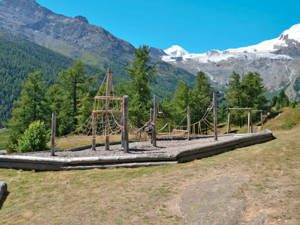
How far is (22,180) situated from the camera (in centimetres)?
1129

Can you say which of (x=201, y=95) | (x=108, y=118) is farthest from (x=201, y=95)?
(x=108, y=118)

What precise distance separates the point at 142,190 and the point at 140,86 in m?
21.2

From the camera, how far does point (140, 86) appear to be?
29109mm

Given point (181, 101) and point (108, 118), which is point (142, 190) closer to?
point (108, 118)

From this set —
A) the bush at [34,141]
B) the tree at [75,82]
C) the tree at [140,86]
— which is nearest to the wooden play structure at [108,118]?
the bush at [34,141]

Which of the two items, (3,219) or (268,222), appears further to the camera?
(3,219)

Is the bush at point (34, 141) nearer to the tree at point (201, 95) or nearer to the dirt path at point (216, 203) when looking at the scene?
the dirt path at point (216, 203)

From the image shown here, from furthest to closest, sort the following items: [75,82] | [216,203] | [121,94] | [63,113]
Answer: [75,82], [63,113], [121,94], [216,203]

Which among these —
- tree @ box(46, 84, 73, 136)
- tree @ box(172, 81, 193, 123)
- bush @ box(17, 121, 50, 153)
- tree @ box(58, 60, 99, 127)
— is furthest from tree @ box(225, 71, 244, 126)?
bush @ box(17, 121, 50, 153)

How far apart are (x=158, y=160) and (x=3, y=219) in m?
6.67

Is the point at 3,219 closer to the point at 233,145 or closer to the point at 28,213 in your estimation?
the point at 28,213

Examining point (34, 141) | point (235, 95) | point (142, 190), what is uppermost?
point (235, 95)

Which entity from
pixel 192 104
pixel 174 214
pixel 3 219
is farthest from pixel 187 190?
pixel 192 104

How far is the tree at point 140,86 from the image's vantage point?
27828 mm
